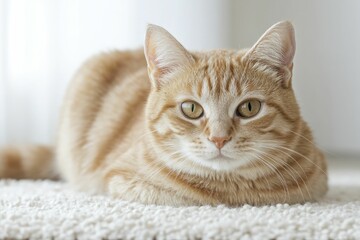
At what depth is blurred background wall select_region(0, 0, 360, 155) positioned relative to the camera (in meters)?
2.97

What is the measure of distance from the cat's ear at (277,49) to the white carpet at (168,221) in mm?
402

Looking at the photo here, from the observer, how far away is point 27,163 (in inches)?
97.6

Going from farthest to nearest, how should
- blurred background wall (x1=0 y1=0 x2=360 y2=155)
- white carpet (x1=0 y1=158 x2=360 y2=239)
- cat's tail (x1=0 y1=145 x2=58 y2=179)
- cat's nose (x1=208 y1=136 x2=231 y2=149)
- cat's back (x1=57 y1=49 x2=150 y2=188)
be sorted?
blurred background wall (x1=0 y1=0 x2=360 y2=155) → cat's tail (x1=0 y1=145 x2=58 y2=179) → cat's back (x1=57 y1=49 x2=150 y2=188) → cat's nose (x1=208 y1=136 x2=231 y2=149) → white carpet (x1=0 y1=158 x2=360 y2=239)

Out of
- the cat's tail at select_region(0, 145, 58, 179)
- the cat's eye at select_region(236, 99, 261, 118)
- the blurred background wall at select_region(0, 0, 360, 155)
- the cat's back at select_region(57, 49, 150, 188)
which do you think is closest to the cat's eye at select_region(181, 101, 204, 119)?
the cat's eye at select_region(236, 99, 261, 118)

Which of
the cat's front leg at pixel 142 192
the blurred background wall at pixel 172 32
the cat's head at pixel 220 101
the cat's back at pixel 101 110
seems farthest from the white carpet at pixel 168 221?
the blurred background wall at pixel 172 32

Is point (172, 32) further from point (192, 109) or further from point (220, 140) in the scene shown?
point (220, 140)

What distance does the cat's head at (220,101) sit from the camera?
1594 mm

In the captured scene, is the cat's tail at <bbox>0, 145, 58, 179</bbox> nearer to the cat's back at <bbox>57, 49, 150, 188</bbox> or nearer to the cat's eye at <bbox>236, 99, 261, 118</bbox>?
the cat's back at <bbox>57, 49, 150, 188</bbox>

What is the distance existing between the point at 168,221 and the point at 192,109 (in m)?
0.39

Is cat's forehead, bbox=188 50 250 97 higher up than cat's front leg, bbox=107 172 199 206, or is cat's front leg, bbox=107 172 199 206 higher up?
cat's forehead, bbox=188 50 250 97

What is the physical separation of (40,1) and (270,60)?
1618 mm

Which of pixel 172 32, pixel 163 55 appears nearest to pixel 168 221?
pixel 163 55

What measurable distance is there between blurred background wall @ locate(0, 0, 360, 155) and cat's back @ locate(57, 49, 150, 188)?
56 cm

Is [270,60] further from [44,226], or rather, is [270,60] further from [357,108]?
[357,108]
